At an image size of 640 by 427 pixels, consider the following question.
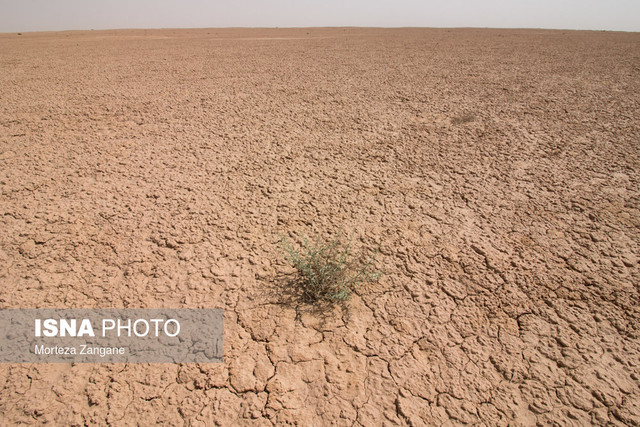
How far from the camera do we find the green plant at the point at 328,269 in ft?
6.43

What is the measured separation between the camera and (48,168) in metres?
3.12

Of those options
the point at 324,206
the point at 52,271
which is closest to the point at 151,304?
the point at 52,271

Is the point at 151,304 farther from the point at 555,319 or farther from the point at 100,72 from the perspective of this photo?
the point at 100,72

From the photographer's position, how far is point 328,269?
2023 millimetres

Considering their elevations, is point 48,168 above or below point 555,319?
above

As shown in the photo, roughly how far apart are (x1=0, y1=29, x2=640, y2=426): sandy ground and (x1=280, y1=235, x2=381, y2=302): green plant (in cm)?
9

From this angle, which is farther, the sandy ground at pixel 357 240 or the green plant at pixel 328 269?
the green plant at pixel 328 269

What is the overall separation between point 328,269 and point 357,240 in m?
0.42

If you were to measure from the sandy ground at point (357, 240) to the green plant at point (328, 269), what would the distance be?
91mm

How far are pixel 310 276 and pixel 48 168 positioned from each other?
9.05 feet

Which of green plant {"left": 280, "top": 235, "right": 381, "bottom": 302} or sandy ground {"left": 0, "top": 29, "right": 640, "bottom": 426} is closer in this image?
sandy ground {"left": 0, "top": 29, "right": 640, "bottom": 426}

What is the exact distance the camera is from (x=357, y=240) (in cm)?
236

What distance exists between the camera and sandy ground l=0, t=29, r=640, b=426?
1523 millimetres

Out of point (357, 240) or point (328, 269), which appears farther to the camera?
point (357, 240)
